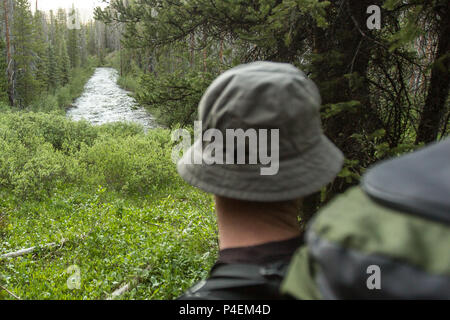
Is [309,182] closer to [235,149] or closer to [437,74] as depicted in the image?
[235,149]

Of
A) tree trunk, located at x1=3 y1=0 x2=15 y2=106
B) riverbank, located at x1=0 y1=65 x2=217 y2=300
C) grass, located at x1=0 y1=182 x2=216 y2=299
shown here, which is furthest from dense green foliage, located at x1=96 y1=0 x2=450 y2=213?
tree trunk, located at x1=3 y1=0 x2=15 y2=106

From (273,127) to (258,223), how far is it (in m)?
0.35

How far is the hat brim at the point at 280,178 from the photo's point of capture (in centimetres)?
107

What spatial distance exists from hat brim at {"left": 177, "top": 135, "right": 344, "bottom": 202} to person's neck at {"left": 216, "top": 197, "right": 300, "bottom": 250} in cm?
9

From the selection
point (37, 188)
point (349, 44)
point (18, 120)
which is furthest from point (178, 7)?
point (18, 120)

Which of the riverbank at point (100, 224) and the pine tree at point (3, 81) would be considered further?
the pine tree at point (3, 81)

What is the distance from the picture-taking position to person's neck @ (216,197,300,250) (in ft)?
3.81

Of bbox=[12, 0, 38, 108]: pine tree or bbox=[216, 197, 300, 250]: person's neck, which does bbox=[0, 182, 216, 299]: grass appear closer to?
bbox=[216, 197, 300, 250]: person's neck

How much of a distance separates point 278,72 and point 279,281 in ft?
2.21

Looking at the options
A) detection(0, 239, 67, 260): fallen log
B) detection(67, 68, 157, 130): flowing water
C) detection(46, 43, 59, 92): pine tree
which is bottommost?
detection(0, 239, 67, 260): fallen log

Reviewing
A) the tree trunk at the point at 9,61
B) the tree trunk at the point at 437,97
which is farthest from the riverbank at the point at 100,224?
the tree trunk at the point at 9,61

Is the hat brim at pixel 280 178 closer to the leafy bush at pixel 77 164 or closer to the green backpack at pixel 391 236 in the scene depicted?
the green backpack at pixel 391 236

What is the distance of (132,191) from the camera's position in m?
11.6

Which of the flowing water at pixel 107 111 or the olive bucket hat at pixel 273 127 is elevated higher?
the olive bucket hat at pixel 273 127
